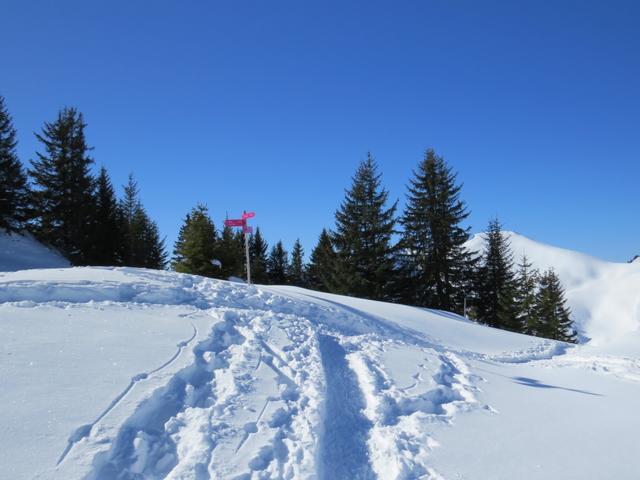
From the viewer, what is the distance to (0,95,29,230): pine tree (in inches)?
872

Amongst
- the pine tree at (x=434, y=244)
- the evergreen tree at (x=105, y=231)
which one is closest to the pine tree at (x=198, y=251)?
the evergreen tree at (x=105, y=231)

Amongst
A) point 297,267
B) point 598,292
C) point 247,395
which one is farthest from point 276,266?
point 598,292

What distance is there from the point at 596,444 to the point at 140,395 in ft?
17.6

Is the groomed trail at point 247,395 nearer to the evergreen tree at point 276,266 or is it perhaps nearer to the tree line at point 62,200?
the tree line at point 62,200

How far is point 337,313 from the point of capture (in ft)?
34.7

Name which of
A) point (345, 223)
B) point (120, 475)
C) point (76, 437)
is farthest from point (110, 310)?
point (345, 223)

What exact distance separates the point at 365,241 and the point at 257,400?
20599 millimetres

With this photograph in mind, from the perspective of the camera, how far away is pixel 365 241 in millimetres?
24719

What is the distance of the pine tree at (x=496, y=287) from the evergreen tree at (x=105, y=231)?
2838cm

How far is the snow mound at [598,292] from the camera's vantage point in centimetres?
6656

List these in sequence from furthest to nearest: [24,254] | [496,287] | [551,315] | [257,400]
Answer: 1. [551,315]
2. [496,287]
3. [24,254]
4. [257,400]

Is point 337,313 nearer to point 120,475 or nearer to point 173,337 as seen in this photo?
point 173,337

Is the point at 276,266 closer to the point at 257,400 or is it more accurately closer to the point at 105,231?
the point at 105,231

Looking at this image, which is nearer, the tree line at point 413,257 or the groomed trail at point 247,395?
the groomed trail at point 247,395
